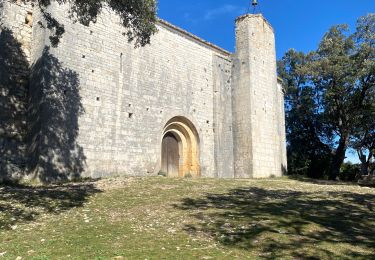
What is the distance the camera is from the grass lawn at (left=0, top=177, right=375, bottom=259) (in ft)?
20.3

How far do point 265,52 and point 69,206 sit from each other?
647 inches

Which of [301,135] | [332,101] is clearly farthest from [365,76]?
[301,135]

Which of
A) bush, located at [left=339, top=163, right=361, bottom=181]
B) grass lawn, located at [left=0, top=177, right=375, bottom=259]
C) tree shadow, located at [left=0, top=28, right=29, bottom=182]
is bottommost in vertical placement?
grass lawn, located at [left=0, top=177, right=375, bottom=259]

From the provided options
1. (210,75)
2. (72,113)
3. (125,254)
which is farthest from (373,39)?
(125,254)

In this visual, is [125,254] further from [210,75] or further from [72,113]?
[210,75]

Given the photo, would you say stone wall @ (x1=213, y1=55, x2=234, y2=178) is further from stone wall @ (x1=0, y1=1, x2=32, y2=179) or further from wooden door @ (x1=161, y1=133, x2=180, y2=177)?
stone wall @ (x1=0, y1=1, x2=32, y2=179)

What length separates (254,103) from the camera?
2162 cm

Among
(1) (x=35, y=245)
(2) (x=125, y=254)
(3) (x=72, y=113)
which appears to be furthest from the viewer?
(3) (x=72, y=113)

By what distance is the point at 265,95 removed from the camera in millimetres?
22453

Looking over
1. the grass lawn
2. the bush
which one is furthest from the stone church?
the bush

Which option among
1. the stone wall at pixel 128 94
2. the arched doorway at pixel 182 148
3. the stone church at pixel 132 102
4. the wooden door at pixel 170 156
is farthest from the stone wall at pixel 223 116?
the wooden door at pixel 170 156

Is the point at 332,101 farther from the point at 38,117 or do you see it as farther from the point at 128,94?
the point at 38,117

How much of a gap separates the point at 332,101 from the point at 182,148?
38.5 feet

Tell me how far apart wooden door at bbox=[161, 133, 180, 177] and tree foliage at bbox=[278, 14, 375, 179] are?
11125mm
